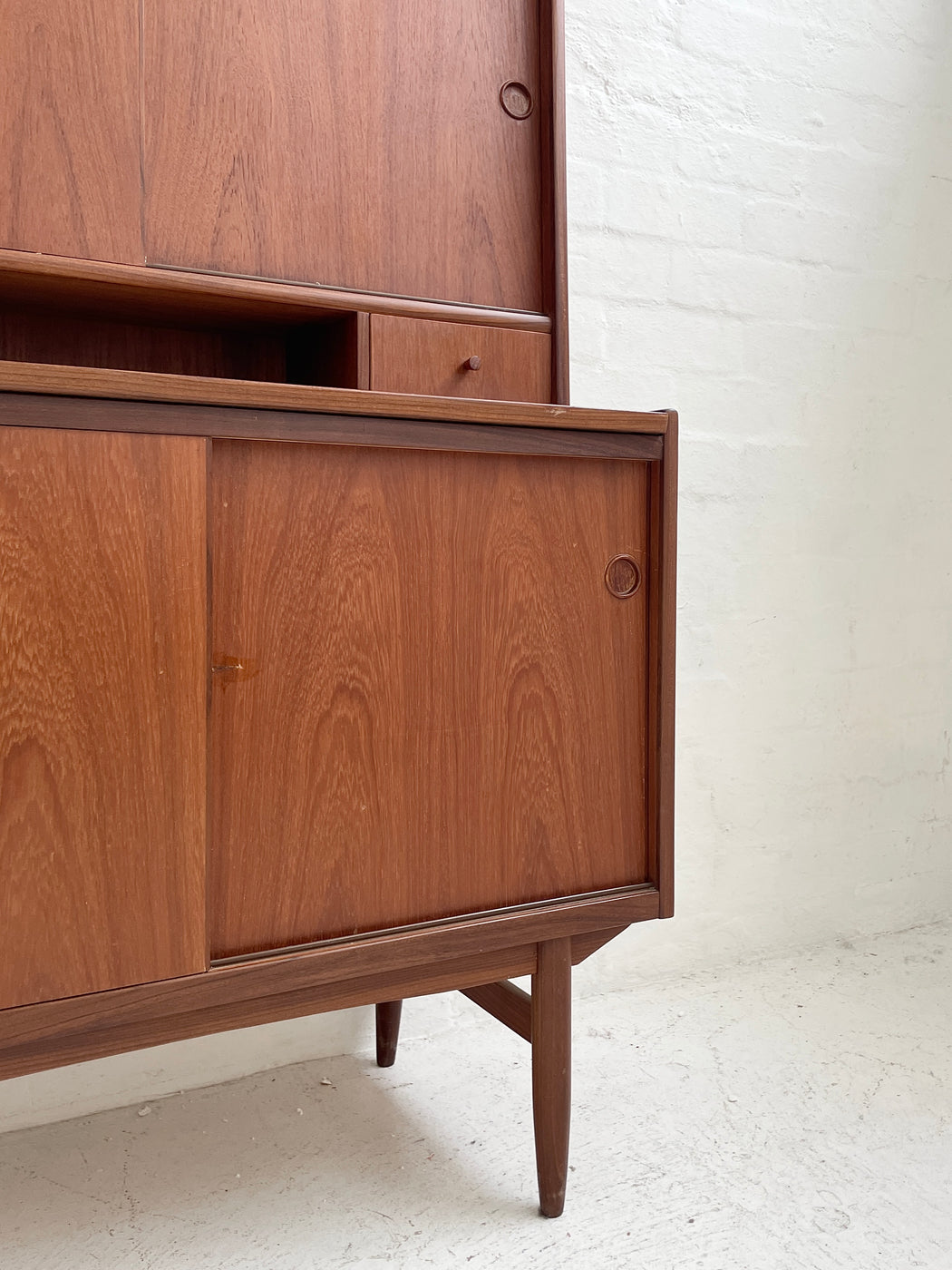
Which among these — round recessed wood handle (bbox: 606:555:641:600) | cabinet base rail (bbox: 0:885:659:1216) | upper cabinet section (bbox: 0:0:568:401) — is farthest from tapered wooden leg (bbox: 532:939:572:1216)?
upper cabinet section (bbox: 0:0:568:401)

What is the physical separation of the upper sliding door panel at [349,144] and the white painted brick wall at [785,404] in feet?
1.78

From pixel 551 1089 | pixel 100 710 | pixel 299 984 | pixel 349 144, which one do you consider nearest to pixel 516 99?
pixel 349 144

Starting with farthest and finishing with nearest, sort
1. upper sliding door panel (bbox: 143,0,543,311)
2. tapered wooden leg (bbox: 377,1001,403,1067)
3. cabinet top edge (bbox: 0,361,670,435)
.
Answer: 1. tapered wooden leg (bbox: 377,1001,403,1067)
2. upper sliding door panel (bbox: 143,0,543,311)
3. cabinet top edge (bbox: 0,361,670,435)

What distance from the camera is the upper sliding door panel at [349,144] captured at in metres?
1.08

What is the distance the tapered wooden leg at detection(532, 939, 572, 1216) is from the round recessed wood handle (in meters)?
0.41

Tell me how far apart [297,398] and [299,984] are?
0.55 m

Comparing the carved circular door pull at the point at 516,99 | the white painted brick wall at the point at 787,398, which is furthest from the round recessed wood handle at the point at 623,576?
the white painted brick wall at the point at 787,398

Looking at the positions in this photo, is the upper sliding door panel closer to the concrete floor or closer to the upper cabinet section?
the upper cabinet section

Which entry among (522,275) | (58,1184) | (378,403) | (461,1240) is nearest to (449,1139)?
(461,1240)

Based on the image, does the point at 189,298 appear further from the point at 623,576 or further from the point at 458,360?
the point at 623,576

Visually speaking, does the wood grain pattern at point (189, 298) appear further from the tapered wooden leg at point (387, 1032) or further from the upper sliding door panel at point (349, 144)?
the tapered wooden leg at point (387, 1032)

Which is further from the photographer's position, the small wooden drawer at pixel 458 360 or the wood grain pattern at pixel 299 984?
the small wooden drawer at pixel 458 360

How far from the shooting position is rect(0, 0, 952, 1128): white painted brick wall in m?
1.82

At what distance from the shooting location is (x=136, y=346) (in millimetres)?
1271
